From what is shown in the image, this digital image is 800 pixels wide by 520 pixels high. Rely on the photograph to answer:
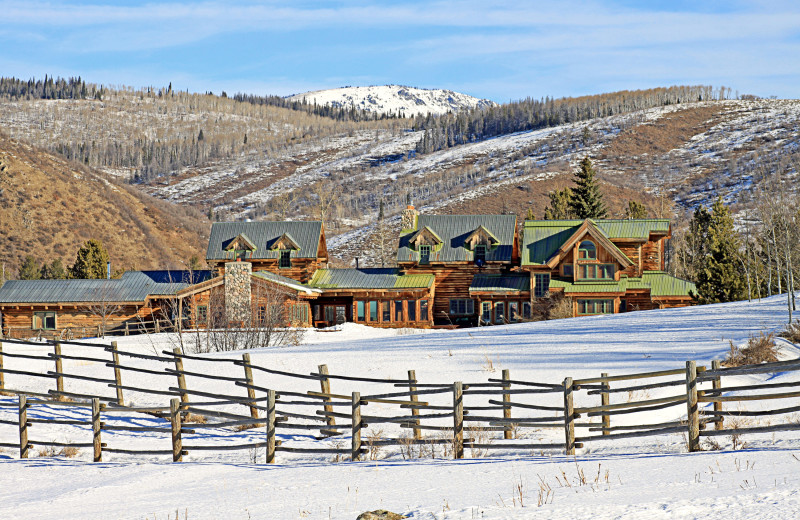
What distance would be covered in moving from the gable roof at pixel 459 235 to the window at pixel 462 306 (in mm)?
2563

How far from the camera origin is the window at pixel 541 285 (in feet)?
161

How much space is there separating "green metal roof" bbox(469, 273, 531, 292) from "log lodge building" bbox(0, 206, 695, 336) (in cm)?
7

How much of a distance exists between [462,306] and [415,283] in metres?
3.43

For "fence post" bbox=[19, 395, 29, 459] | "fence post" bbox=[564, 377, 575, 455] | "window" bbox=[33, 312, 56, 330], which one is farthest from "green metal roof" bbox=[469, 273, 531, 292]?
"fence post" bbox=[564, 377, 575, 455]

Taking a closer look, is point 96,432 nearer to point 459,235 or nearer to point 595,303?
point 595,303

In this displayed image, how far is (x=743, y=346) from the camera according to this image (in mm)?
23656

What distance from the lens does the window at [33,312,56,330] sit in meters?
51.7

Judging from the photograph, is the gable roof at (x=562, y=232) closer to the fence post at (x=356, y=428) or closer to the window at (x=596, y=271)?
the window at (x=596, y=271)

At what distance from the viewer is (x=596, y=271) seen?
48844mm

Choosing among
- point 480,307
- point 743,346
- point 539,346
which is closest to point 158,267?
point 480,307

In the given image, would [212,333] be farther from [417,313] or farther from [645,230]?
[645,230]

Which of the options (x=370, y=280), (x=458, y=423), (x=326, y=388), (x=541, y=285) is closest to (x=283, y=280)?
(x=370, y=280)

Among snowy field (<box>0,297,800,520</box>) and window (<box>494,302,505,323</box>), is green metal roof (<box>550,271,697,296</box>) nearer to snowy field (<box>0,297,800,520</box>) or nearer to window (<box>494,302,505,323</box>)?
window (<box>494,302,505,323</box>)

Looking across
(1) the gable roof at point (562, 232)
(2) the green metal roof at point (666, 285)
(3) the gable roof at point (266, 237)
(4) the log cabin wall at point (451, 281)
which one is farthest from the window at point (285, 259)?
(2) the green metal roof at point (666, 285)
